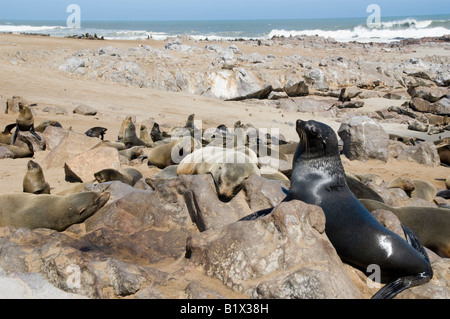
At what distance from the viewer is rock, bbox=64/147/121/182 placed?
24.0 ft

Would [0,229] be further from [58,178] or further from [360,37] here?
[360,37]

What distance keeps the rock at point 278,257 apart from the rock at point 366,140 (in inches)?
284

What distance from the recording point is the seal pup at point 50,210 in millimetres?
5027

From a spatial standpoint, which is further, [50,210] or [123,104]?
[123,104]

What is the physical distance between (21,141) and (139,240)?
230 inches

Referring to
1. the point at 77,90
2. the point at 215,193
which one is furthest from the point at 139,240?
the point at 77,90

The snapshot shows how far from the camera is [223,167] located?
5.61 metres

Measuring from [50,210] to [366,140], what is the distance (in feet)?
24.7

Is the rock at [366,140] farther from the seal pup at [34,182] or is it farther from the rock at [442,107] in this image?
the rock at [442,107]

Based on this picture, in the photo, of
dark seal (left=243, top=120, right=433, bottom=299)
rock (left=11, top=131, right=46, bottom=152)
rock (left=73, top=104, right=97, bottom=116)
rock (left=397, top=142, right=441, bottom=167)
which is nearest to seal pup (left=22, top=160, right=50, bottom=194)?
rock (left=11, top=131, right=46, bottom=152)

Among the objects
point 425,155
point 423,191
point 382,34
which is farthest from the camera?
point 382,34

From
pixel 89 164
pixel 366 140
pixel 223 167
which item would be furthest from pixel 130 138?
pixel 366 140

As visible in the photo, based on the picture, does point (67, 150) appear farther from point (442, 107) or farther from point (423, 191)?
point (442, 107)

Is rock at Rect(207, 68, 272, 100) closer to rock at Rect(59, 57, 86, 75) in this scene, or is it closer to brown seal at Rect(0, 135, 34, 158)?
rock at Rect(59, 57, 86, 75)
